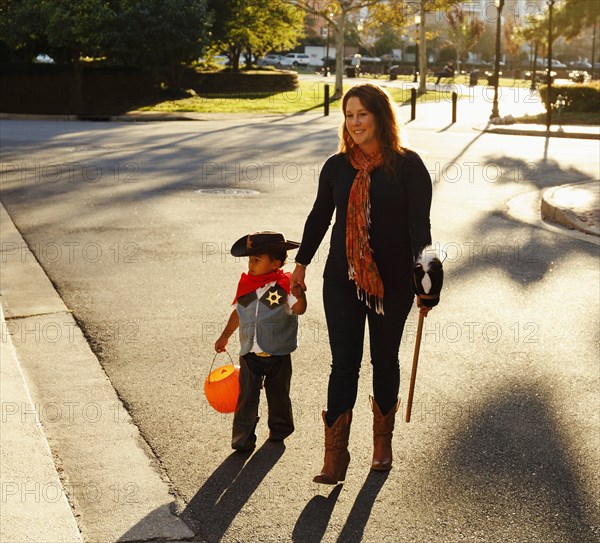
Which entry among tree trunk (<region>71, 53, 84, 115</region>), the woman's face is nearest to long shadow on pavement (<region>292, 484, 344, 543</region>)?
the woman's face

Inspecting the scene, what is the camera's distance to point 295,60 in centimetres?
11612

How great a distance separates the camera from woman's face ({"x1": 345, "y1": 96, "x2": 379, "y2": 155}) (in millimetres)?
4992

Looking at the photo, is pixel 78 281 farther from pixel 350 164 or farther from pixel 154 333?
pixel 350 164

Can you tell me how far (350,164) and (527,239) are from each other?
26.3 ft

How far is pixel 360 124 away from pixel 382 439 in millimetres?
1630

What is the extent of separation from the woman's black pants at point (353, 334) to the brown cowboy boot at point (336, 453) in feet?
0.13

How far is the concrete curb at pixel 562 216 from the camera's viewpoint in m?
13.2

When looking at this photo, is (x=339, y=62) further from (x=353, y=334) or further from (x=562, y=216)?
(x=353, y=334)

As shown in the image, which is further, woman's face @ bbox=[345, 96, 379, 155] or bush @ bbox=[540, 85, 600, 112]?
bush @ bbox=[540, 85, 600, 112]

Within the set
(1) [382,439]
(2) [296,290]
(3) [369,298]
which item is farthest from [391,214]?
(1) [382,439]

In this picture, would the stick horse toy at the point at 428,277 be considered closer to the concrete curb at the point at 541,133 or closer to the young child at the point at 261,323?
the young child at the point at 261,323

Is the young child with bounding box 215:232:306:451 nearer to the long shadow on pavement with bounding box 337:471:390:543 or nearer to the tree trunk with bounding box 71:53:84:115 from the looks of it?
the long shadow on pavement with bounding box 337:471:390:543

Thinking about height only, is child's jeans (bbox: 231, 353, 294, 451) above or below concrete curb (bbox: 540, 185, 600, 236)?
above

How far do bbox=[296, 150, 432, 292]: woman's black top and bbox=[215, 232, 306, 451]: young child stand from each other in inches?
12.4
